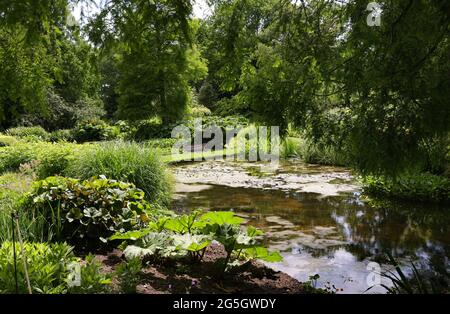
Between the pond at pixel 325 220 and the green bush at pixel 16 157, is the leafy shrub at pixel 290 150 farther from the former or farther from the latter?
the green bush at pixel 16 157

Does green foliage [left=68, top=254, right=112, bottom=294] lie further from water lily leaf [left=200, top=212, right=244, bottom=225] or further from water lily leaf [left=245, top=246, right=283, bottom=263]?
water lily leaf [left=245, top=246, right=283, bottom=263]

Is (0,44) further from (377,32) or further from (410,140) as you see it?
(410,140)

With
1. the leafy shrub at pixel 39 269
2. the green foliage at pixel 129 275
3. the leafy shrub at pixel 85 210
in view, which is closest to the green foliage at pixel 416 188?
the leafy shrub at pixel 85 210

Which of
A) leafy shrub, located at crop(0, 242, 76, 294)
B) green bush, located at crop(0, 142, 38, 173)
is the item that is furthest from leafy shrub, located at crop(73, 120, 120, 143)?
leafy shrub, located at crop(0, 242, 76, 294)

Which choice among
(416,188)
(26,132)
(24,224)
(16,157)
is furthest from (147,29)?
(26,132)

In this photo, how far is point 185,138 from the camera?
65.4 ft

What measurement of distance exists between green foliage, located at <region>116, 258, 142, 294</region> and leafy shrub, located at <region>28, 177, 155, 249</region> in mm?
685

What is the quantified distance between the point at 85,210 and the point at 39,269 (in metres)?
1.36

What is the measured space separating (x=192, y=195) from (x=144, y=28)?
558 cm

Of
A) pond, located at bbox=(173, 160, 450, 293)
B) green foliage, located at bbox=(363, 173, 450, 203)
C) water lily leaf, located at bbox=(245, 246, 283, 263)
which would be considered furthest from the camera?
green foliage, located at bbox=(363, 173, 450, 203)

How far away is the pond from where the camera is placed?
493 cm

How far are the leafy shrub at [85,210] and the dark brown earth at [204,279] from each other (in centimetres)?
30

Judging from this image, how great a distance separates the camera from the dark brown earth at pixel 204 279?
366 centimetres

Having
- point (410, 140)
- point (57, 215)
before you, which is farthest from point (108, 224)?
point (410, 140)
